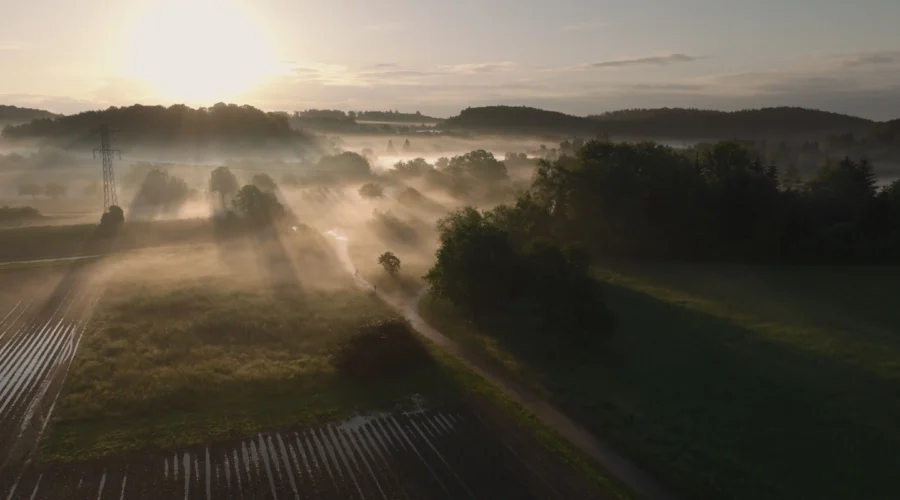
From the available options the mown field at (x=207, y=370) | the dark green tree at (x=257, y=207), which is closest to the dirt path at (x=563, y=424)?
the mown field at (x=207, y=370)

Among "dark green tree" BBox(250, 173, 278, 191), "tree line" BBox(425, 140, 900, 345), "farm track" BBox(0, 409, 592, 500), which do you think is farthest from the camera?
"dark green tree" BBox(250, 173, 278, 191)

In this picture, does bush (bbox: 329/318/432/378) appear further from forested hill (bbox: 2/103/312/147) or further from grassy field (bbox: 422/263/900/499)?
forested hill (bbox: 2/103/312/147)

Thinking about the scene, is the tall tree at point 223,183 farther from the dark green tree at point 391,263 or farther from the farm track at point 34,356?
the dark green tree at point 391,263

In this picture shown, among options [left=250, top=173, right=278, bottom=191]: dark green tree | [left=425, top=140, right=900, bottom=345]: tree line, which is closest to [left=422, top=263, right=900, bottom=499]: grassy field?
[left=425, top=140, right=900, bottom=345]: tree line

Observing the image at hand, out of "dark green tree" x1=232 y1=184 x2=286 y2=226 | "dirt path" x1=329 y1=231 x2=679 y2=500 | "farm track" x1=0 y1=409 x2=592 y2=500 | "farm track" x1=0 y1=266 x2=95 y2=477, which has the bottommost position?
"dirt path" x1=329 y1=231 x2=679 y2=500

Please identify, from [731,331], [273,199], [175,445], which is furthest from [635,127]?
[175,445]
